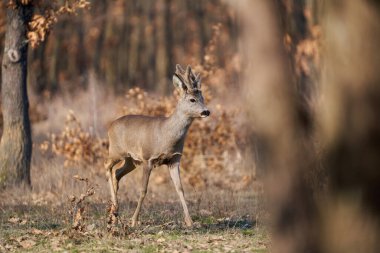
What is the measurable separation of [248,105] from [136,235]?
12.3 ft

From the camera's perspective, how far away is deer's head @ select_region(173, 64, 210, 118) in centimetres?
1156

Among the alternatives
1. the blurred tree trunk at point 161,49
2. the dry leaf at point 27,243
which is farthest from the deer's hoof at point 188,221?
→ the blurred tree trunk at point 161,49

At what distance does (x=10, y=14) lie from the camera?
1514 centimetres

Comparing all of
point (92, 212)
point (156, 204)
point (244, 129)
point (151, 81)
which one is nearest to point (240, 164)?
point (244, 129)

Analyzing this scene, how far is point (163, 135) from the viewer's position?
37.7 feet

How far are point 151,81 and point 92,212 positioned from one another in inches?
788

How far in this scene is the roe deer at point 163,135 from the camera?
37.5 feet

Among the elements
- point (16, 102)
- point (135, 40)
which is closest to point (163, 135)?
point (16, 102)

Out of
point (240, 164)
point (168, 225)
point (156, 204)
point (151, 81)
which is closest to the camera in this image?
point (168, 225)

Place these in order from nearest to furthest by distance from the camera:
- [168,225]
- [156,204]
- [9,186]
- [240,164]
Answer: [168,225], [156,204], [9,186], [240,164]

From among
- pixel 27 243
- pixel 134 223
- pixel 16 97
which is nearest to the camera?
pixel 27 243

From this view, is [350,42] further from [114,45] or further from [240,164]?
[114,45]

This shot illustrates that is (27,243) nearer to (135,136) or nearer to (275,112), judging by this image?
(135,136)

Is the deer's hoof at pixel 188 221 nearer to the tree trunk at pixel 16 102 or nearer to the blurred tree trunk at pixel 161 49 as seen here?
the tree trunk at pixel 16 102
